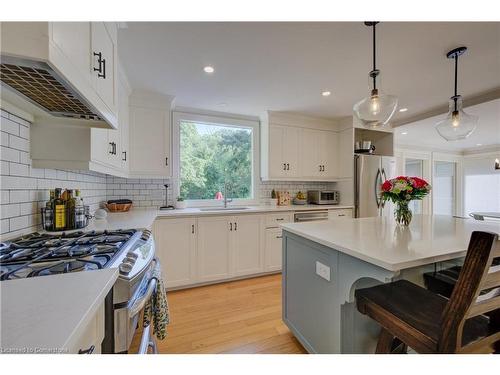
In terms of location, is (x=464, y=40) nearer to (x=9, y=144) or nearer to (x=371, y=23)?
(x=371, y=23)

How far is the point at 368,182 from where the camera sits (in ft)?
11.1

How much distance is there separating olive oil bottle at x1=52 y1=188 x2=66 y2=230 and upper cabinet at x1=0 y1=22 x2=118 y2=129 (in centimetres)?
53

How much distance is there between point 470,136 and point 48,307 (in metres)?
6.53

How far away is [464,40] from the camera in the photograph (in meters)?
1.62

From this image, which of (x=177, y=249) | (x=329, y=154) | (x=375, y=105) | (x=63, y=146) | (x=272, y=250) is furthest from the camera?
(x=329, y=154)

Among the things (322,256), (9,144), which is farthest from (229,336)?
(9,144)

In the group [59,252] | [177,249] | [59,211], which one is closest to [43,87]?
[59,252]

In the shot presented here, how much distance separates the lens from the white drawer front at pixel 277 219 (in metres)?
2.88

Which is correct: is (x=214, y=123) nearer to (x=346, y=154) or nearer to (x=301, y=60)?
→ (x=301, y=60)

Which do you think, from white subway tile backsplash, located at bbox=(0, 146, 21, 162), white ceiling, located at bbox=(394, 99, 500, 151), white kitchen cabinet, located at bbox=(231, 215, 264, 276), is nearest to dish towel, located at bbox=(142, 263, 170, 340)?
white subway tile backsplash, located at bbox=(0, 146, 21, 162)

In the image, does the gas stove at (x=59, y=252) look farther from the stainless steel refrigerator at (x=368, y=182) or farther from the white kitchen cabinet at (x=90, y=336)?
the stainless steel refrigerator at (x=368, y=182)

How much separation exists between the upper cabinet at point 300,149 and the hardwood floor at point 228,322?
1.68m

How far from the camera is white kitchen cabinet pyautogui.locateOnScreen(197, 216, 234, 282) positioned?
2.58 m

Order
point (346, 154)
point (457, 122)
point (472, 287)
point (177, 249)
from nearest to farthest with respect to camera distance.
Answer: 1. point (472, 287)
2. point (457, 122)
3. point (177, 249)
4. point (346, 154)
